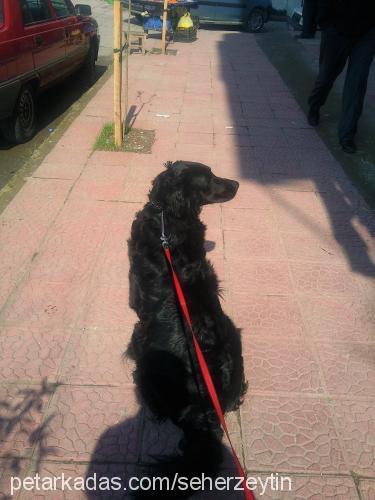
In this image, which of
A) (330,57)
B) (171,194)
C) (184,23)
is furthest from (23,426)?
(184,23)

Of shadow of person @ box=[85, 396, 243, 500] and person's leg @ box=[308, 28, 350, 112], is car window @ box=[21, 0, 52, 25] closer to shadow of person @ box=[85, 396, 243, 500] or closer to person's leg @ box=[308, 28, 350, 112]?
person's leg @ box=[308, 28, 350, 112]

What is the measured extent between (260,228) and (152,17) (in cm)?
1132

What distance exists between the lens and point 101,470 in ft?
6.61

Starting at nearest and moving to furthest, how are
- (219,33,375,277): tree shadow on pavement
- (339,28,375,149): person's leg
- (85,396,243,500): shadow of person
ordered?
(85,396,243,500): shadow of person, (219,33,375,277): tree shadow on pavement, (339,28,375,149): person's leg

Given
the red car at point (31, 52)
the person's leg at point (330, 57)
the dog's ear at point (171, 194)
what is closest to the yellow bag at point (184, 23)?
the red car at point (31, 52)

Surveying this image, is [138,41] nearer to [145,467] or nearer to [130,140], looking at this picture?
[130,140]

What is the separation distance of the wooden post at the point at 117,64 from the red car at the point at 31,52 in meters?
1.28

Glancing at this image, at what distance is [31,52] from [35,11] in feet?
2.46

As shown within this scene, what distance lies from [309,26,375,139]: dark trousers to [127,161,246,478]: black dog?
3.75 meters

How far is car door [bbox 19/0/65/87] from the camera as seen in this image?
532cm

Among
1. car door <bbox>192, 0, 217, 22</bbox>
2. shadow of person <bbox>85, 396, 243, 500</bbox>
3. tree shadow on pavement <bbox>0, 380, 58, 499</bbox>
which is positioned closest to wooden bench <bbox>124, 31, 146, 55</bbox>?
car door <bbox>192, 0, 217, 22</bbox>

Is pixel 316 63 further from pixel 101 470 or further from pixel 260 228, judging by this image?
pixel 101 470

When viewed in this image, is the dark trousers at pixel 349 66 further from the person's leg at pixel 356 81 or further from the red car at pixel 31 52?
the red car at pixel 31 52

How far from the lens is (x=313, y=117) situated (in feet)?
21.2
